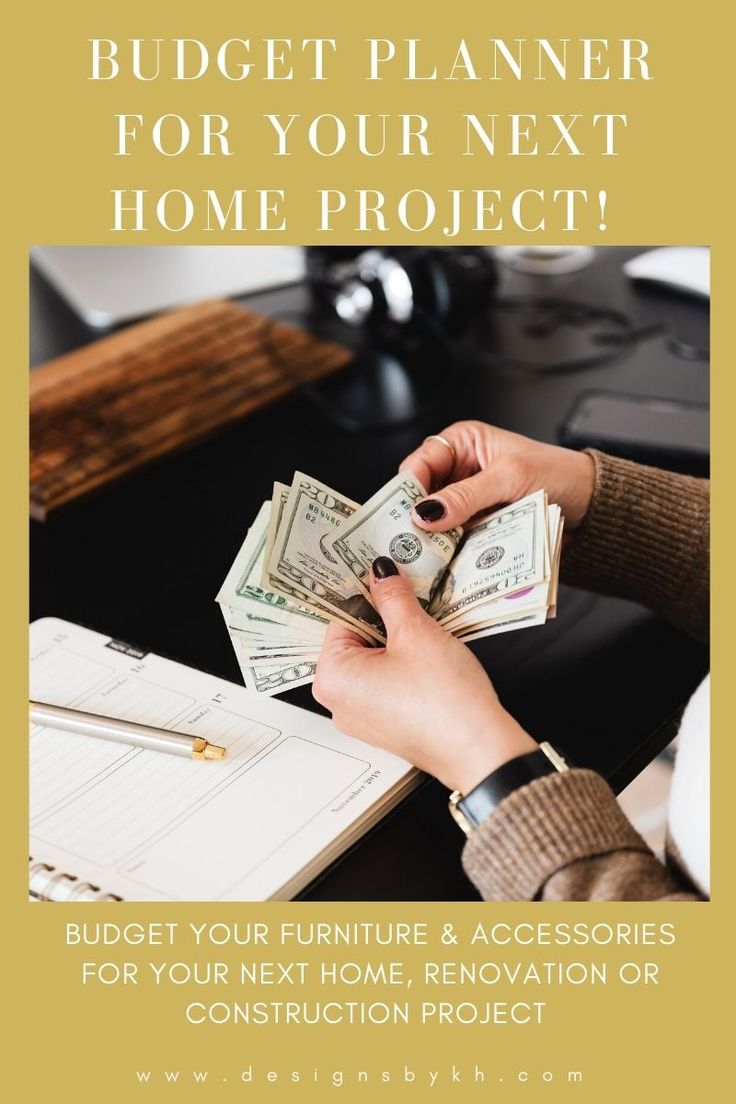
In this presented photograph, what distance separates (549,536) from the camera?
2.49 ft

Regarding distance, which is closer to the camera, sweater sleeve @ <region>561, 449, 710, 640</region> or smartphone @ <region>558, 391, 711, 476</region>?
sweater sleeve @ <region>561, 449, 710, 640</region>

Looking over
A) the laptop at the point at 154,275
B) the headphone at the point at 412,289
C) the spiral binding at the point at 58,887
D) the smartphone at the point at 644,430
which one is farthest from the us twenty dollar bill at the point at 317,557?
the laptop at the point at 154,275

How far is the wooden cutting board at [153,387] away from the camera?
1.21m

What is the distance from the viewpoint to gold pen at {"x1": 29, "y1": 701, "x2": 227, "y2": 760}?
74 cm

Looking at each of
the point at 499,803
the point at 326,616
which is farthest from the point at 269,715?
the point at 499,803

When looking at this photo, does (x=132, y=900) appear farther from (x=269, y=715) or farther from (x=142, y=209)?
(x=142, y=209)

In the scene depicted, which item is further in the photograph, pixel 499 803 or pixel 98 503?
pixel 98 503

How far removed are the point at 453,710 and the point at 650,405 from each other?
683 mm

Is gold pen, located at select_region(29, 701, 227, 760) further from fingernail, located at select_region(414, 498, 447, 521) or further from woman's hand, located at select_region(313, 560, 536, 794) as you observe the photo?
fingernail, located at select_region(414, 498, 447, 521)

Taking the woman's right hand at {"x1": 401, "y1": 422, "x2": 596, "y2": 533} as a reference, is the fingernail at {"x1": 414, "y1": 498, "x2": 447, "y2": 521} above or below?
below

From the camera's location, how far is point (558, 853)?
644 millimetres

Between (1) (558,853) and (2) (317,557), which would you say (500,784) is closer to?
(1) (558,853)

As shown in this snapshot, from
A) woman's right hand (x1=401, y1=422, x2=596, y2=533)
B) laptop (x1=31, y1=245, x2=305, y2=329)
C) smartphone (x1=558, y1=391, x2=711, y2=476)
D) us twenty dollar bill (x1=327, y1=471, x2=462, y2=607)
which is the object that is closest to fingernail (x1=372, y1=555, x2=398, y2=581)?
us twenty dollar bill (x1=327, y1=471, x2=462, y2=607)

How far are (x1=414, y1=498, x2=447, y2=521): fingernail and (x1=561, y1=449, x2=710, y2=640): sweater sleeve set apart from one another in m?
0.17
